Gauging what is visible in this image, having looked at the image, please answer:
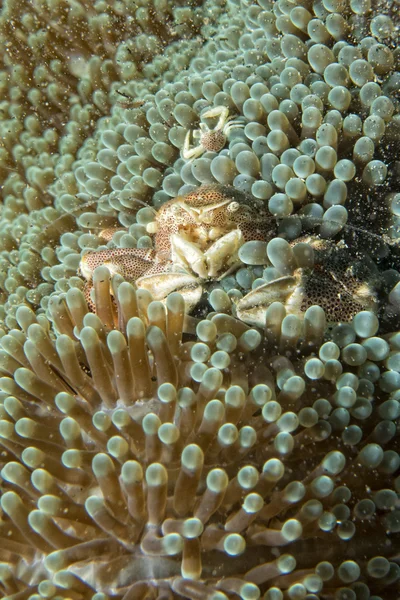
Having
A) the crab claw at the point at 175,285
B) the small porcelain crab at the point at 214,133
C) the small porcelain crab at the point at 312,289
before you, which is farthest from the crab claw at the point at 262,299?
the small porcelain crab at the point at 214,133

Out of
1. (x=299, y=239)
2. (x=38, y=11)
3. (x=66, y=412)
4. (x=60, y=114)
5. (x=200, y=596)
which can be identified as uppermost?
(x=38, y=11)

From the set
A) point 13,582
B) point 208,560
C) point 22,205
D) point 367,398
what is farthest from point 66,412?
point 22,205

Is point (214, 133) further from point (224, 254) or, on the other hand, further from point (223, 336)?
point (223, 336)

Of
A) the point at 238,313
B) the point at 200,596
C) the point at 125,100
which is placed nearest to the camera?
the point at 200,596

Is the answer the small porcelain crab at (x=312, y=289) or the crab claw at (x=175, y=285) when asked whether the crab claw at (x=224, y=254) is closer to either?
the crab claw at (x=175, y=285)

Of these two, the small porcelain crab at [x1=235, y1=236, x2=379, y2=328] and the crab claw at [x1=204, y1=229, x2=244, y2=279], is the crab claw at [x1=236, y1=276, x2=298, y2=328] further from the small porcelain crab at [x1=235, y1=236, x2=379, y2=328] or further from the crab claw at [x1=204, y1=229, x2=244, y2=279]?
the crab claw at [x1=204, y1=229, x2=244, y2=279]

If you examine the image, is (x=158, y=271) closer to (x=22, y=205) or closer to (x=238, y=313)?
(x=238, y=313)
